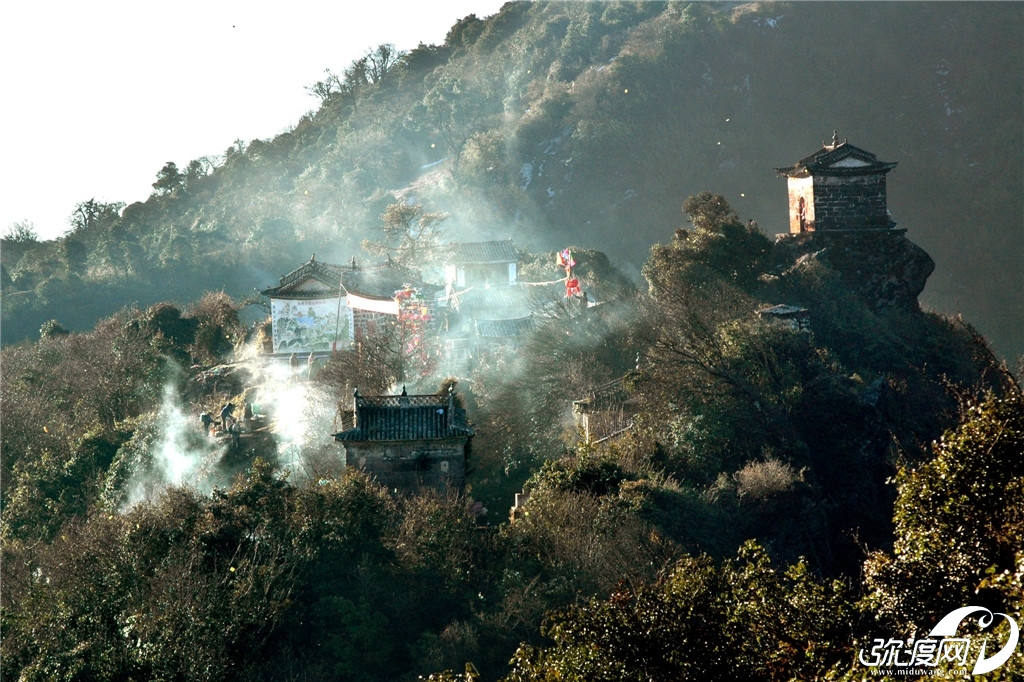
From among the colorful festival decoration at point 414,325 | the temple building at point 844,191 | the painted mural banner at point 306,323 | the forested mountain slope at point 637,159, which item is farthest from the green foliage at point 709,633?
the forested mountain slope at point 637,159

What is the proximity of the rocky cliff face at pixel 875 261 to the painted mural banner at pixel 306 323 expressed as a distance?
1382 centimetres

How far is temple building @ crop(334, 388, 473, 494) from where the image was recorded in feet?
78.5

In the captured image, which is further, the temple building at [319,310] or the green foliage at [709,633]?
the temple building at [319,310]

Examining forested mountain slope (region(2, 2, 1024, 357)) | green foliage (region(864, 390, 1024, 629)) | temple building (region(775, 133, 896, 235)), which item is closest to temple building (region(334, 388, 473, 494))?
temple building (region(775, 133, 896, 235))

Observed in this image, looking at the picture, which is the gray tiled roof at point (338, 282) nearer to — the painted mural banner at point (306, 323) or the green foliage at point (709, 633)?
the painted mural banner at point (306, 323)

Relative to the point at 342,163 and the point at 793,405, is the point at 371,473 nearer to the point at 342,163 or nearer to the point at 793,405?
the point at 793,405

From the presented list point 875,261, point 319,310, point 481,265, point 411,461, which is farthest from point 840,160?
point 481,265

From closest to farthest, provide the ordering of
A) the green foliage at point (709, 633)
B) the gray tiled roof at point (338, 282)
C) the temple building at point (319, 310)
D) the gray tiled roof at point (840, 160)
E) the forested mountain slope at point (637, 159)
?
the green foliage at point (709, 633)
the gray tiled roof at point (840, 160)
the temple building at point (319, 310)
the gray tiled roof at point (338, 282)
the forested mountain slope at point (637, 159)

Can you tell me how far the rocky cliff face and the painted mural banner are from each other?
13817 mm

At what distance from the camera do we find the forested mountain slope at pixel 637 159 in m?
65.2

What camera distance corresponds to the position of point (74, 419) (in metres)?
34.0

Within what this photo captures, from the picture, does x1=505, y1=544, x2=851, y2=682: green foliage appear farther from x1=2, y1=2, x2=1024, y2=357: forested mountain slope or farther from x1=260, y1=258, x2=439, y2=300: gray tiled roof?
x1=2, y1=2, x2=1024, y2=357: forested mountain slope

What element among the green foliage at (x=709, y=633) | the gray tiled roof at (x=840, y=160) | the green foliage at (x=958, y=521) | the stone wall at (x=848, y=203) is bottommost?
the green foliage at (x=709, y=633)

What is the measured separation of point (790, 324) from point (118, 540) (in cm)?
1617
